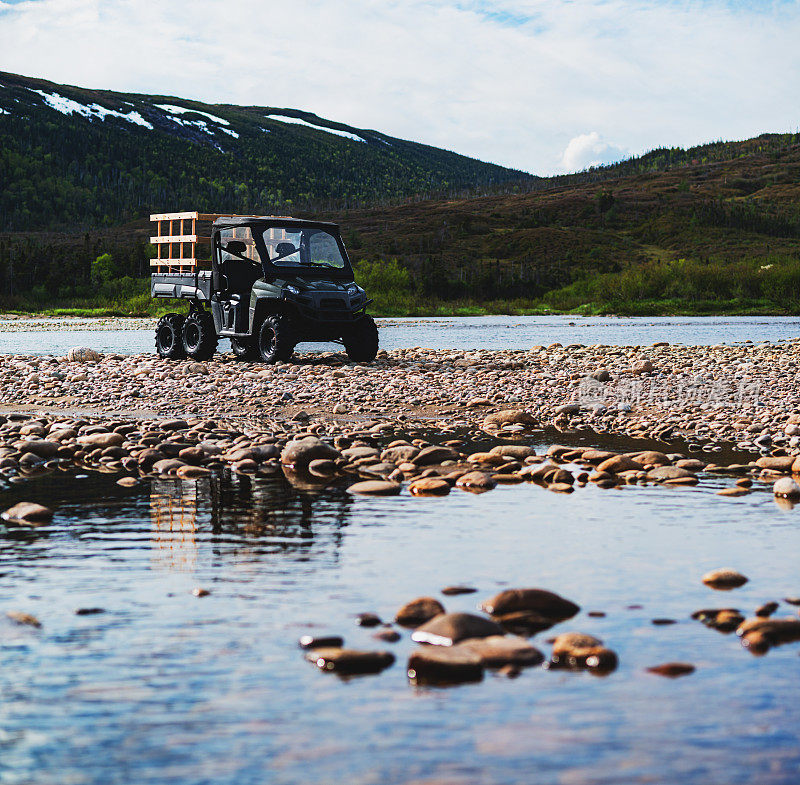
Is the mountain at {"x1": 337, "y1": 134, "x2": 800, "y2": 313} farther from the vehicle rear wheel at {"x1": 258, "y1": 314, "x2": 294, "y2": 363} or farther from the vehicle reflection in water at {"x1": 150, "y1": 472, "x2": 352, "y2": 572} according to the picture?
the vehicle reflection in water at {"x1": 150, "y1": 472, "x2": 352, "y2": 572}

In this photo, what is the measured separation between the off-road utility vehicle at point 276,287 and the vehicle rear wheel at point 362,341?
2 centimetres

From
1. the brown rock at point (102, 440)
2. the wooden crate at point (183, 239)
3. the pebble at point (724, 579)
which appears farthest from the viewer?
the wooden crate at point (183, 239)

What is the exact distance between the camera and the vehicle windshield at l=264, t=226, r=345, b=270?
21219 millimetres

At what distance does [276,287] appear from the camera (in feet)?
67.4

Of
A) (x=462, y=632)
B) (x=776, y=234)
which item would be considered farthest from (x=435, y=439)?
(x=776, y=234)

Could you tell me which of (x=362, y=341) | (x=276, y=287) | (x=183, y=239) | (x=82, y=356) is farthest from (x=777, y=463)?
(x=82, y=356)

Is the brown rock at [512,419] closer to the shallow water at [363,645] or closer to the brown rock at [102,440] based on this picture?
the brown rock at [102,440]

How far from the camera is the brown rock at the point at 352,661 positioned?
4.58 metres

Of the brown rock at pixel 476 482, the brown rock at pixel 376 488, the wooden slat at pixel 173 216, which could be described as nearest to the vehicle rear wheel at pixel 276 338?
the wooden slat at pixel 173 216

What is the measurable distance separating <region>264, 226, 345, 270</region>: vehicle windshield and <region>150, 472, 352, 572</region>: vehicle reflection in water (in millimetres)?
11556

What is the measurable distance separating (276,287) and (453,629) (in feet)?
53.0

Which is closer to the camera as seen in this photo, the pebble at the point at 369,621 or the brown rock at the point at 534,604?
the pebble at the point at 369,621

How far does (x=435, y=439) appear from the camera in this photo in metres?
12.8

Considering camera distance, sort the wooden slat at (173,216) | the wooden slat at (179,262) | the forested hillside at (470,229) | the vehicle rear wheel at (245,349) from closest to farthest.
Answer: the vehicle rear wheel at (245,349), the wooden slat at (173,216), the wooden slat at (179,262), the forested hillside at (470,229)
